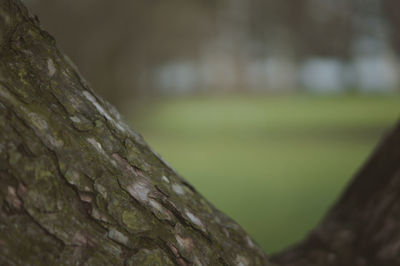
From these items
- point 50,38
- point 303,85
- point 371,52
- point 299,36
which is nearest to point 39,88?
point 50,38

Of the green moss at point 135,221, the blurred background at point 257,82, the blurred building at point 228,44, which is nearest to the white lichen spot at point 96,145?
the green moss at point 135,221

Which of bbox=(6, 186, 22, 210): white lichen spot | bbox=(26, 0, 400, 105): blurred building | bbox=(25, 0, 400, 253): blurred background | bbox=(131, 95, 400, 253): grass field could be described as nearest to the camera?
bbox=(6, 186, 22, 210): white lichen spot

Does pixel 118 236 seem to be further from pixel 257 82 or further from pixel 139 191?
pixel 257 82

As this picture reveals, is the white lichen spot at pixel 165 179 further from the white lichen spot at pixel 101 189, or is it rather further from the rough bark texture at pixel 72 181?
the white lichen spot at pixel 101 189

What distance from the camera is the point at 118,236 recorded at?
2.64ft

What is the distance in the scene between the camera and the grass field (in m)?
3.90

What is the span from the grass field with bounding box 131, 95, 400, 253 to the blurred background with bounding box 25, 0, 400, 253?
0.02 metres

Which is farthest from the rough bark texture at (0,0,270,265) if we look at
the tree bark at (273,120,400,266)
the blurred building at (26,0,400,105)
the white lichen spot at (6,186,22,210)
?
the blurred building at (26,0,400,105)

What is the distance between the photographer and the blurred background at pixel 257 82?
4.78 m

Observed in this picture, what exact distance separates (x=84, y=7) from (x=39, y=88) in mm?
9169

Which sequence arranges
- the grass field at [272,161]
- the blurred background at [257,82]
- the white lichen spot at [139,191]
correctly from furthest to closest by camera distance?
the blurred background at [257,82] → the grass field at [272,161] → the white lichen spot at [139,191]

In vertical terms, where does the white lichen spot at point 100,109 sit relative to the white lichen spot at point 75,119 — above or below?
above

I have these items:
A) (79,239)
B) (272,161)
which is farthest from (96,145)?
(272,161)

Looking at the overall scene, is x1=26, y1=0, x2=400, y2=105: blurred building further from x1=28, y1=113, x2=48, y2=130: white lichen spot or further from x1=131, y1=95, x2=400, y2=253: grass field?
x1=28, y1=113, x2=48, y2=130: white lichen spot
